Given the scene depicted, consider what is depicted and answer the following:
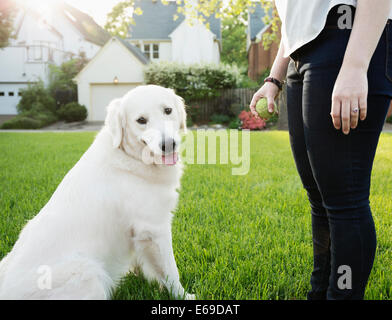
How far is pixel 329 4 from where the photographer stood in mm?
1315

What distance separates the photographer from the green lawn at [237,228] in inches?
84.9

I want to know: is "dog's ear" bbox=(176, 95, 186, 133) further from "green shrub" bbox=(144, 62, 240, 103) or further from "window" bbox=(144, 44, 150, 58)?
"window" bbox=(144, 44, 150, 58)

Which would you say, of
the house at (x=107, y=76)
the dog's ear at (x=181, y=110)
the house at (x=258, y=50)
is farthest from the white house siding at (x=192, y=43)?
the dog's ear at (x=181, y=110)

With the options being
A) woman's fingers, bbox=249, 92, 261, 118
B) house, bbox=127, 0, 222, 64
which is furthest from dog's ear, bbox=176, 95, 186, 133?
house, bbox=127, 0, 222, 64

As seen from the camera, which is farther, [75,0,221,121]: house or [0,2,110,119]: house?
[0,2,110,119]: house

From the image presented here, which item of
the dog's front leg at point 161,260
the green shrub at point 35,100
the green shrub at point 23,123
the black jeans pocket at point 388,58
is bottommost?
the dog's front leg at point 161,260

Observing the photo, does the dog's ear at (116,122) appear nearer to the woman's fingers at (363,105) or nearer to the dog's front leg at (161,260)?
the dog's front leg at (161,260)

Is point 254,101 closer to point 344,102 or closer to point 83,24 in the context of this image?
point 344,102

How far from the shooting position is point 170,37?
89.1 feet

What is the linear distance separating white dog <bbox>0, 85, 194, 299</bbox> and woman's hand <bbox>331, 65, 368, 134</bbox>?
1.08 m

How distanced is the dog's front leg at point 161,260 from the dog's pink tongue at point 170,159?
0.46 metres

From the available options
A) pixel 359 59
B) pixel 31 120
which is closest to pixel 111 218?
pixel 359 59

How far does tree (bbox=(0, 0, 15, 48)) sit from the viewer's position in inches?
635
